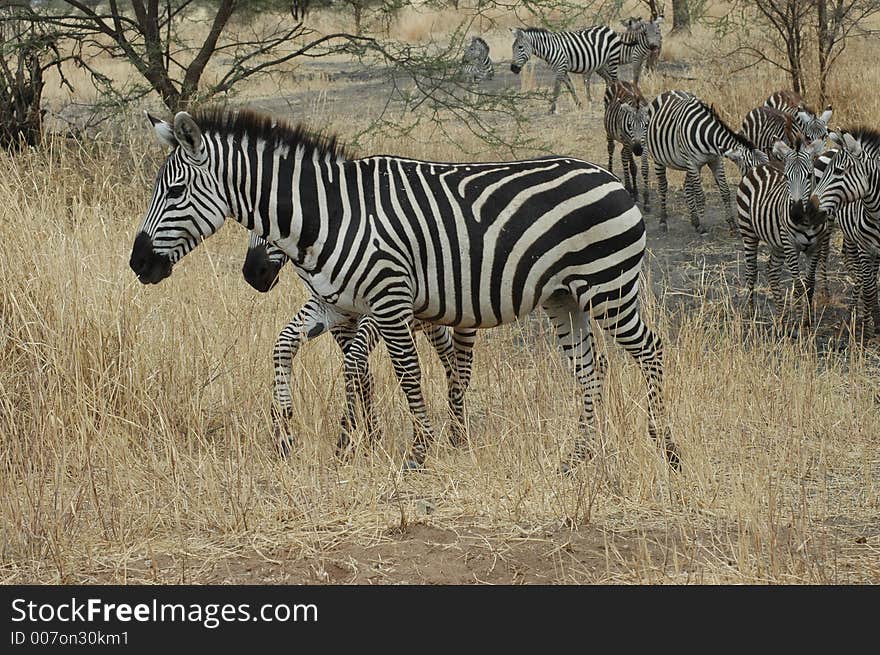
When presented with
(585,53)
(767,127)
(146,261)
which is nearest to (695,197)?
(767,127)

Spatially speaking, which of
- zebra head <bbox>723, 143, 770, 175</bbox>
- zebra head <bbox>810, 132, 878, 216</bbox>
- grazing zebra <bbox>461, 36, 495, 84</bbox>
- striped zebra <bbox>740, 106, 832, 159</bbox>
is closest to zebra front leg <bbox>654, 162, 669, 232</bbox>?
striped zebra <bbox>740, 106, 832, 159</bbox>

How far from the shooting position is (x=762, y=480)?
510cm

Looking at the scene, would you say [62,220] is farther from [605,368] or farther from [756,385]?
[756,385]

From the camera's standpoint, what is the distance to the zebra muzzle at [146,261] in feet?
18.1

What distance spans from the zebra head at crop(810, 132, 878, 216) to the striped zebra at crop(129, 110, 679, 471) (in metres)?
3.23

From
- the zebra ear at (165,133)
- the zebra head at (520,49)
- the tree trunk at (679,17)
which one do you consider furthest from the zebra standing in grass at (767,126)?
the tree trunk at (679,17)

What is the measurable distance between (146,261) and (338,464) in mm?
1360

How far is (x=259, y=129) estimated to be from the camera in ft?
18.6

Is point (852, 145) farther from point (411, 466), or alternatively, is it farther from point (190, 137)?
point (190, 137)

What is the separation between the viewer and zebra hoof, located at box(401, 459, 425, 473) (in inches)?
217

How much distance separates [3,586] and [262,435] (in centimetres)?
195

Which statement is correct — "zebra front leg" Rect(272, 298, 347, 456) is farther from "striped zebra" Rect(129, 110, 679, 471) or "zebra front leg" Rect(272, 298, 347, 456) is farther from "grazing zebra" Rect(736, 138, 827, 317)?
"grazing zebra" Rect(736, 138, 827, 317)

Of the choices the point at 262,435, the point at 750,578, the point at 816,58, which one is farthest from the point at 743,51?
the point at 750,578

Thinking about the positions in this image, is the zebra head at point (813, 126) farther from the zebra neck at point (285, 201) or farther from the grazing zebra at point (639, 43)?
the grazing zebra at point (639, 43)
